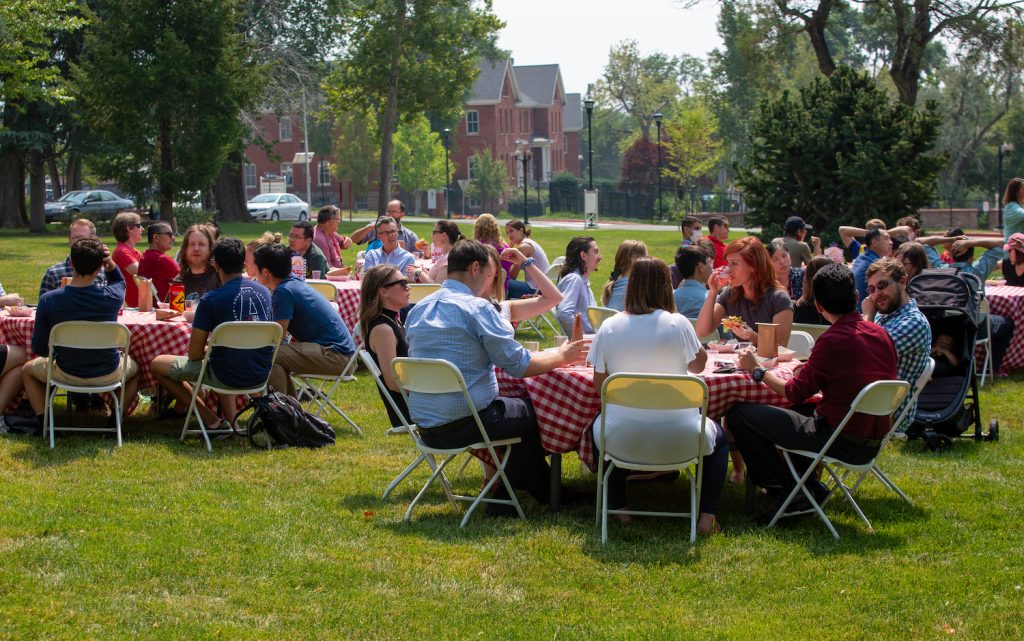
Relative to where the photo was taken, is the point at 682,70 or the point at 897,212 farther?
the point at 682,70

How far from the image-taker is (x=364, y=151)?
63875mm

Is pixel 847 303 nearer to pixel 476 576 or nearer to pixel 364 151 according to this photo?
pixel 476 576

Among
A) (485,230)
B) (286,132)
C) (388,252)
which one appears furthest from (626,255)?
(286,132)

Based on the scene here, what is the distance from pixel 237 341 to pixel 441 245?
4.77 metres

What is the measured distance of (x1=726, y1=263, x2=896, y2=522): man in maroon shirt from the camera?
6066 mm

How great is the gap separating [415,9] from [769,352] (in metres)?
36.7

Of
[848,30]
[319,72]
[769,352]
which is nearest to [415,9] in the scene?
[319,72]

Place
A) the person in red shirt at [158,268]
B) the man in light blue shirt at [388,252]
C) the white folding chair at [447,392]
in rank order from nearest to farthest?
the white folding chair at [447,392], the person in red shirt at [158,268], the man in light blue shirt at [388,252]

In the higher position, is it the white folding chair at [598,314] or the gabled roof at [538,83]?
the gabled roof at [538,83]

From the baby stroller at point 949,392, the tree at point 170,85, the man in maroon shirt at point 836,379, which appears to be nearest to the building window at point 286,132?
the tree at point 170,85

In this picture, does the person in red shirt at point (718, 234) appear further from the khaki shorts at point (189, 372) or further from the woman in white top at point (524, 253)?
the khaki shorts at point (189, 372)

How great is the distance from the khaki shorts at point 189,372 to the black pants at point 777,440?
3750 mm

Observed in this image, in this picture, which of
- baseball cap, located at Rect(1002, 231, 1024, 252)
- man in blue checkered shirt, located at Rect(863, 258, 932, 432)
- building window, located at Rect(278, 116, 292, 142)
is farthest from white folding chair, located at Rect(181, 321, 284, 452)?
building window, located at Rect(278, 116, 292, 142)

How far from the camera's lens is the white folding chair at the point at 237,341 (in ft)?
26.6
